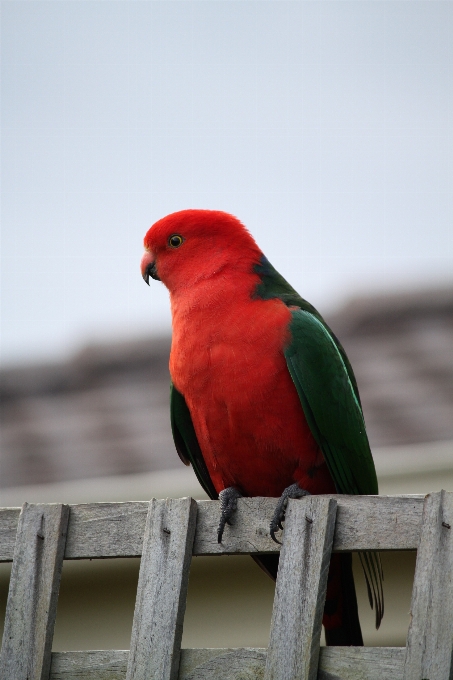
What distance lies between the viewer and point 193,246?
3447 millimetres

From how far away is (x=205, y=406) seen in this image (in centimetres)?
300

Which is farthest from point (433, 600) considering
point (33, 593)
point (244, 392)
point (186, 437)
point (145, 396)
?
point (145, 396)

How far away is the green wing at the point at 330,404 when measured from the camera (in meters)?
2.93

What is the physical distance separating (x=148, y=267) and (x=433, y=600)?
204 centimetres

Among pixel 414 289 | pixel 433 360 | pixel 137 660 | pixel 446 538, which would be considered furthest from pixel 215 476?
pixel 414 289

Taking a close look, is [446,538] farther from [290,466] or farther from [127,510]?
[290,466]

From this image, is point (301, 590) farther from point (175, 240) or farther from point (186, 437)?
point (175, 240)

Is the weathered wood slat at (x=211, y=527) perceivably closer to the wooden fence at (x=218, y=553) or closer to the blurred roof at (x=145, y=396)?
the wooden fence at (x=218, y=553)

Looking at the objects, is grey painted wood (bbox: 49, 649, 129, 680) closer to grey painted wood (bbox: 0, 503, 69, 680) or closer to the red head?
grey painted wood (bbox: 0, 503, 69, 680)

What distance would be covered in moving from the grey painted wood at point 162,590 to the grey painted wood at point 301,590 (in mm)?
252

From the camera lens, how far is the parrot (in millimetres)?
2928

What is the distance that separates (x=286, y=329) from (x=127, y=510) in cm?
97

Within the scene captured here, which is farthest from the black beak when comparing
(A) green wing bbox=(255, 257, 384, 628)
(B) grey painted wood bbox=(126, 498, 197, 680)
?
(B) grey painted wood bbox=(126, 498, 197, 680)

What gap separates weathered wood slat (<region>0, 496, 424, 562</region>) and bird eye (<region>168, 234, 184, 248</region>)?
4.62 feet
